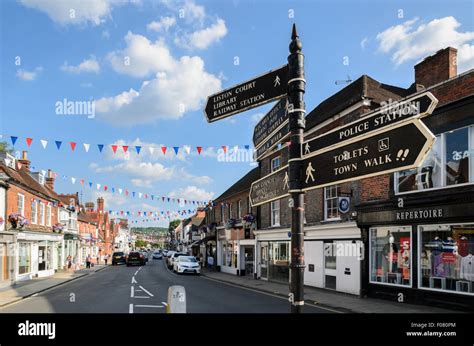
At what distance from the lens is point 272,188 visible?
3689 mm

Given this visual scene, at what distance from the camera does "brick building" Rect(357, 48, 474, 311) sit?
12.0 meters

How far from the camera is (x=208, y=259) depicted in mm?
40281

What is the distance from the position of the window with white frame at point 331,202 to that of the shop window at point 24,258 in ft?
65.5

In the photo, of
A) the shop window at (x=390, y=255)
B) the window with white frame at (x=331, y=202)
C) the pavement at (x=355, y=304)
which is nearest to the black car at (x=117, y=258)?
the pavement at (x=355, y=304)

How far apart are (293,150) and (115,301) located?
13218mm

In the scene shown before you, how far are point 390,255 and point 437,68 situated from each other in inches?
295

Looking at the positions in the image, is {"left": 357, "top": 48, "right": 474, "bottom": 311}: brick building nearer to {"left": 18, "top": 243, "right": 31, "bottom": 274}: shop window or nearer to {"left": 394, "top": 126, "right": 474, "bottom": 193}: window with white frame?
{"left": 394, "top": 126, "right": 474, "bottom": 193}: window with white frame

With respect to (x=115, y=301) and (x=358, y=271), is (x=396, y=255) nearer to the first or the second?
(x=358, y=271)

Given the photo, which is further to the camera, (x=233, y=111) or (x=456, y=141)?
(x=456, y=141)

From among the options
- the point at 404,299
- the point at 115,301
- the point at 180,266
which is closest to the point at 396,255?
the point at 404,299

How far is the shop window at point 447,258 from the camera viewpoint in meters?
12.0

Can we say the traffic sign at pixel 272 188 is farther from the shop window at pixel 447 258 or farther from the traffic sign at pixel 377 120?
the shop window at pixel 447 258

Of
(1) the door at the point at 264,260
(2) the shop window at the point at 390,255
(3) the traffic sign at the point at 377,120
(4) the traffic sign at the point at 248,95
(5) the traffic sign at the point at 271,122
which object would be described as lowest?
(1) the door at the point at 264,260
